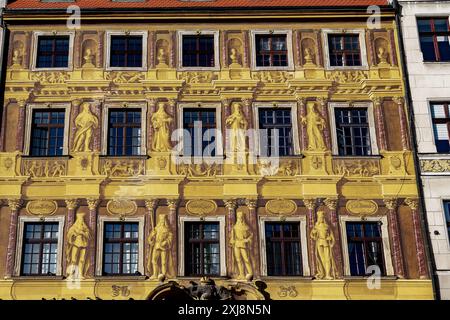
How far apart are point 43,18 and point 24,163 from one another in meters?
4.64

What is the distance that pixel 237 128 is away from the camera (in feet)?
63.9

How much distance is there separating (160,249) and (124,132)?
144 inches

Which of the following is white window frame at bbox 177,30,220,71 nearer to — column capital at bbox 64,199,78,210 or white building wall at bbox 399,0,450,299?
column capital at bbox 64,199,78,210

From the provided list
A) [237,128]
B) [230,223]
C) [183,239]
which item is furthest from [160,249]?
[237,128]

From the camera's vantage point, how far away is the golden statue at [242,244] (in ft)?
→ 59.0

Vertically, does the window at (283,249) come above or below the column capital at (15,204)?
below

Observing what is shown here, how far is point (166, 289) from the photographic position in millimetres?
17609

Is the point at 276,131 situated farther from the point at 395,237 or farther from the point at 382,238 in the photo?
the point at 395,237

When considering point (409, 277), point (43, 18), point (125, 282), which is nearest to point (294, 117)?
point (409, 277)

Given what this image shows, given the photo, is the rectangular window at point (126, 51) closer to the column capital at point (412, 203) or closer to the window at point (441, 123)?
the column capital at point (412, 203)

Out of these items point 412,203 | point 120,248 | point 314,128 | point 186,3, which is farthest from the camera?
point 186,3

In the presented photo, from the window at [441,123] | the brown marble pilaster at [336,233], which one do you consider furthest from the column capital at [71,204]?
the window at [441,123]

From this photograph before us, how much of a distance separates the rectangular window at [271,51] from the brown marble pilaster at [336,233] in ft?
14.7
